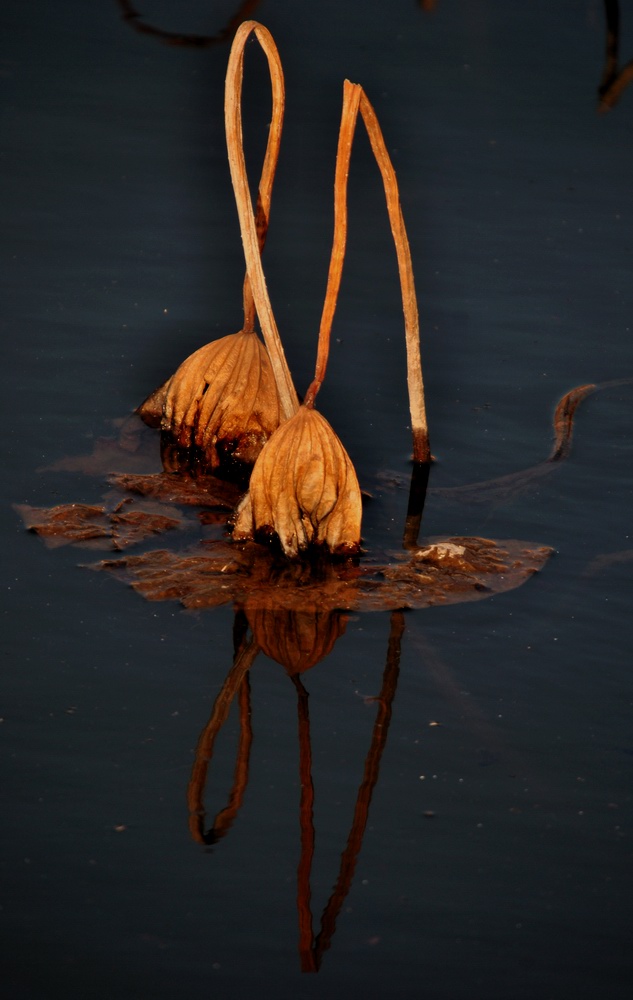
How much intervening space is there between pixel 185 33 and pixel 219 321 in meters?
4.32

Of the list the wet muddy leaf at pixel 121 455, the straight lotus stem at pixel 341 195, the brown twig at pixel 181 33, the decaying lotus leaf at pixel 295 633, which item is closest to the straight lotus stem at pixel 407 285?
the straight lotus stem at pixel 341 195

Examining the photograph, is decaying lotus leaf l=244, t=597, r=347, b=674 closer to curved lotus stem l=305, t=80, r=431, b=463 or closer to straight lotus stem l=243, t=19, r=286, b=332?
curved lotus stem l=305, t=80, r=431, b=463

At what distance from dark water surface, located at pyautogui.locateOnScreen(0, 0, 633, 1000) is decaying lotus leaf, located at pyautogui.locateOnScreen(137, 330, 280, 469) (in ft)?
1.65

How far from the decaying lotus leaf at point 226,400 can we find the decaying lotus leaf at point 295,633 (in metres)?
1.14

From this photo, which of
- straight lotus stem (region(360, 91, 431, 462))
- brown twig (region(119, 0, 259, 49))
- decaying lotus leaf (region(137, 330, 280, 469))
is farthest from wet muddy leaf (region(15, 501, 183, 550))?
brown twig (region(119, 0, 259, 49))

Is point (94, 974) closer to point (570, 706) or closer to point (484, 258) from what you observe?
point (570, 706)

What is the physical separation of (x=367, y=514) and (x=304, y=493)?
0.71 m

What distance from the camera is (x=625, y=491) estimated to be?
22.0 ft

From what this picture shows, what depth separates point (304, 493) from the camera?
19.0 feet

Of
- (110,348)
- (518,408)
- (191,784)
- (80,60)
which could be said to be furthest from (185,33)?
(191,784)

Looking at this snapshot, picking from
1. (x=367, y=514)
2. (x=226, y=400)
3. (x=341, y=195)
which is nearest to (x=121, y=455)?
(x=226, y=400)

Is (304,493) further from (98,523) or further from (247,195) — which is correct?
(247,195)

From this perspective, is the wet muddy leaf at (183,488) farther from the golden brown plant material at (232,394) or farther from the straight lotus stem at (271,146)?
the straight lotus stem at (271,146)

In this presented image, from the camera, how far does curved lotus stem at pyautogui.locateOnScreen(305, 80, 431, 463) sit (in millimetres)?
5582
